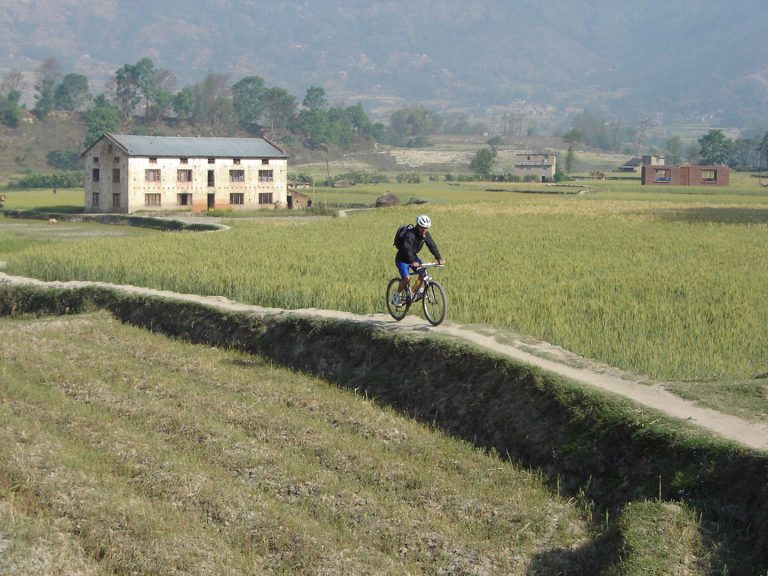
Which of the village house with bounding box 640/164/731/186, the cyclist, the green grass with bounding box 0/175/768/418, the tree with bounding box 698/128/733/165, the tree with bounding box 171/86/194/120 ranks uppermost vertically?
the tree with bounding box 171/86/194/120

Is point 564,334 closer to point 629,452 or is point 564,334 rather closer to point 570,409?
point 570,409

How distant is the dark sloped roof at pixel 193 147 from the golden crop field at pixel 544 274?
88.8 feet

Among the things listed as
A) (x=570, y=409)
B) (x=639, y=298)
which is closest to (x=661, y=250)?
(x=639, y=298)

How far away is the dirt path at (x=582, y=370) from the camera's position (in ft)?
41.5

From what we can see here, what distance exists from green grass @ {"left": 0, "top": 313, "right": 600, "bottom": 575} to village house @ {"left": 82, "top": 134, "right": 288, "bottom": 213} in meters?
57.7

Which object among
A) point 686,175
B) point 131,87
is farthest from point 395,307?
point 131,87

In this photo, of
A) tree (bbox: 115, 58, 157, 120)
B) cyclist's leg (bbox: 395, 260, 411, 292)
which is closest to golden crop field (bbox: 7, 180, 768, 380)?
cyclist's leg (bbox: 395, 260, 411, 292)

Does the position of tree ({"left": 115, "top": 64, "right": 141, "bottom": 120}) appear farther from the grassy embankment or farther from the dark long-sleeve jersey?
the grassy embankment

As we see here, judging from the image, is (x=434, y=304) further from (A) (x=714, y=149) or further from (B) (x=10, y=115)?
(A) (x=714, y=149)

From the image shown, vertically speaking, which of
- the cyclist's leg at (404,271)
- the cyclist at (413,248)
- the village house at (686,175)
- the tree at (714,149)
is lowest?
the cyclist's leg at (404,271)

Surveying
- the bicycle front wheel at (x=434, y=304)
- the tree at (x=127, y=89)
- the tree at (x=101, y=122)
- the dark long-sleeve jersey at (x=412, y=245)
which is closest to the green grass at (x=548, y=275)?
the bicycle front wheel at (x=434, y=304)

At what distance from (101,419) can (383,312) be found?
7381 mm

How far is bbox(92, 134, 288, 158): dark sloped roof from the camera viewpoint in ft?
246

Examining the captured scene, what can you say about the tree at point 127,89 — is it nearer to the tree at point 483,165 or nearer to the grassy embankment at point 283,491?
the tree at point 483,165
